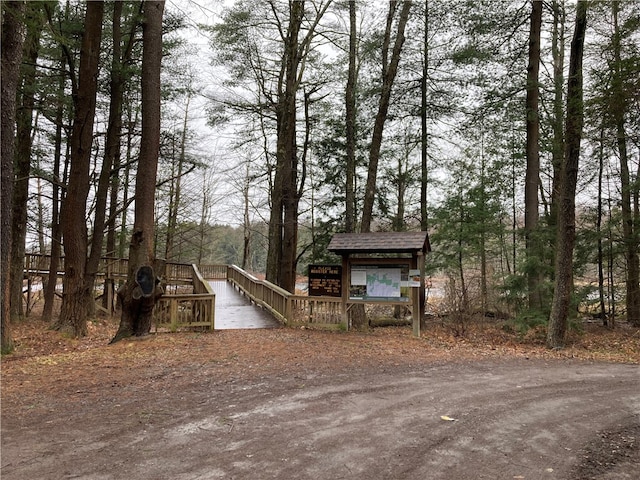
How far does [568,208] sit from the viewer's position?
9148mm

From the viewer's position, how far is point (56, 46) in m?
11.9

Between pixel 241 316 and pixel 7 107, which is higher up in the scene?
pixel 7 107

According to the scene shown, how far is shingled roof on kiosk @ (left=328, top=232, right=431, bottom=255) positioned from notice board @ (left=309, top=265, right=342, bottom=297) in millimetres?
616

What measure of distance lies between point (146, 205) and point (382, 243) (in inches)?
223

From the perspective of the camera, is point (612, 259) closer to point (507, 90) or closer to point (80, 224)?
point (507, 90)

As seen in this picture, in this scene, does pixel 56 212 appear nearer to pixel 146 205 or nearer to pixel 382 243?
pixel 146 205

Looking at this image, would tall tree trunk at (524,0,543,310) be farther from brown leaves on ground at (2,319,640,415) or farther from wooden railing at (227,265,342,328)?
wooden railing at (227,265,342,328)

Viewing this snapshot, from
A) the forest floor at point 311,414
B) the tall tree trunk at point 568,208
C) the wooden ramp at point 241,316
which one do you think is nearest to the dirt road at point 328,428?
the forest floor at point 311,414

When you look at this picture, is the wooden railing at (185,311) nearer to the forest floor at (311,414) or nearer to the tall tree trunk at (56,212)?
the forest floor at (311,414)

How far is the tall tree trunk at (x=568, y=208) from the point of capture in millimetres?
8945

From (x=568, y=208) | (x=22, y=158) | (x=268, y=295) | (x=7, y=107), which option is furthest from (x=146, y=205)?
(x=568, y=208)

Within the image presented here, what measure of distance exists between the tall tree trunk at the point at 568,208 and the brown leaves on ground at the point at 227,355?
672 mm

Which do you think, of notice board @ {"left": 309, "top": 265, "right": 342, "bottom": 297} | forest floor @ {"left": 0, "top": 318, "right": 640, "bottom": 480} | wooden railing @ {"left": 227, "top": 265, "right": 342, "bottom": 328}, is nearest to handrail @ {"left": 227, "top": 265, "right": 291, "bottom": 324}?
wooden railing @ {"left": 227, "top": 265, "right": 342, "bottom": 328}

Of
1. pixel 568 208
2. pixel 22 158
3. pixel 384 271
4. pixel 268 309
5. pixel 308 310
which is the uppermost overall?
pixel 22 158
